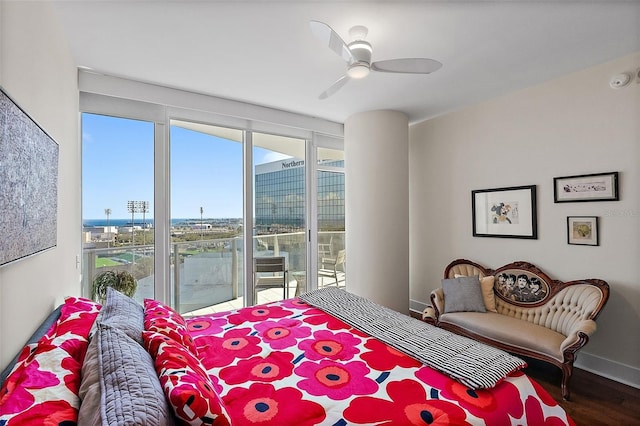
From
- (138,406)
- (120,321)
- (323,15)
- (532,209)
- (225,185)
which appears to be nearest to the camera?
(138,406)

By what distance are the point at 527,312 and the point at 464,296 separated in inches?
21.0

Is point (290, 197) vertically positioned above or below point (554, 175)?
below

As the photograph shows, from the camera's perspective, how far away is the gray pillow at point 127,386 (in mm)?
848

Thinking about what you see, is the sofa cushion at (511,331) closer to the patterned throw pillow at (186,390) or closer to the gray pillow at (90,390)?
the patterned throw pillow at (186,390)

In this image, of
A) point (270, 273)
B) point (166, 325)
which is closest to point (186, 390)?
point (166, 325)

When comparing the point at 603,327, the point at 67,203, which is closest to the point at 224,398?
the point at 67,203

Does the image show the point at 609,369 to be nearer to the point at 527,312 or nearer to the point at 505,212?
the point at 527,312

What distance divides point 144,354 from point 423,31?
8.05 ft

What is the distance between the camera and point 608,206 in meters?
2.58

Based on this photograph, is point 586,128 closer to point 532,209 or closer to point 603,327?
point 532,209

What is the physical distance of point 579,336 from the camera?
2.21 metres

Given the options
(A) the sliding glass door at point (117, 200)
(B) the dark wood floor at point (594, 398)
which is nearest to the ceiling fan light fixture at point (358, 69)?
(A) the sliding glass door at point (117, 200)

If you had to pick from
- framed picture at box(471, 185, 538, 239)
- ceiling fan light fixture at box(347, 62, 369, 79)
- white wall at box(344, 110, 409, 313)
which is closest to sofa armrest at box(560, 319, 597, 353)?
framed picture at box(471, 185, 538, 239)

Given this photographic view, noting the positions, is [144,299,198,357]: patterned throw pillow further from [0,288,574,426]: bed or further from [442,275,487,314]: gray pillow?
[442,275,487,314]: gray pillow
